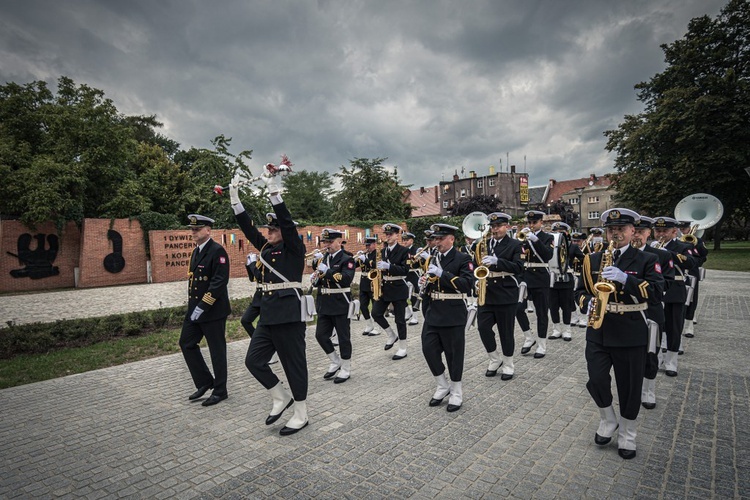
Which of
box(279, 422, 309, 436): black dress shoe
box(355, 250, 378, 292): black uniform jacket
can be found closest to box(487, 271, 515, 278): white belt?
box(355, 250, 378, 292): black uniform jacket

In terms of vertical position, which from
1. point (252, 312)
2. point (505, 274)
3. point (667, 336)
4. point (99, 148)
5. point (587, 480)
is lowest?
point (587, 480)

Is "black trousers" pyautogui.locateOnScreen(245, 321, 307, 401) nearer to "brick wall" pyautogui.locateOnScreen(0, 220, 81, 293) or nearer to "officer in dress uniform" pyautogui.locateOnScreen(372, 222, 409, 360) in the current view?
"officer in dress uniform" pyautogui.locateOnScreen(372, 222, 409, 360)

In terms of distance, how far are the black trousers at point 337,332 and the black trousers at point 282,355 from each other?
170cm

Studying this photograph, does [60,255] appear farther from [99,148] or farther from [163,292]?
[163,292]

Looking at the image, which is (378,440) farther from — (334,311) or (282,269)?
(334,311)

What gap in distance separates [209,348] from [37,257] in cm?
2204

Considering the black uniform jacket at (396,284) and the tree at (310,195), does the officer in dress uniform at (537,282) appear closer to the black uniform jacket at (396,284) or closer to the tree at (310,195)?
the black uniform jacket at (396,284)

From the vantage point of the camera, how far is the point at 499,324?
21.7 feet

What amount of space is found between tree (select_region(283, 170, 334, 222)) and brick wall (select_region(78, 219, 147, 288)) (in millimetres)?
30320

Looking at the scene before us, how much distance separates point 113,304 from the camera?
51.2 feet

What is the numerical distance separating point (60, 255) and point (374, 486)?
2526cm

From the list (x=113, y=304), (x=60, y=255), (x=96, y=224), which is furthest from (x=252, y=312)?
(x=60, y=255)

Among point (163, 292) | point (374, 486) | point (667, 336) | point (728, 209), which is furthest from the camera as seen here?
point (728, 209)

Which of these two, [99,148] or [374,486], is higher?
[99,148]
